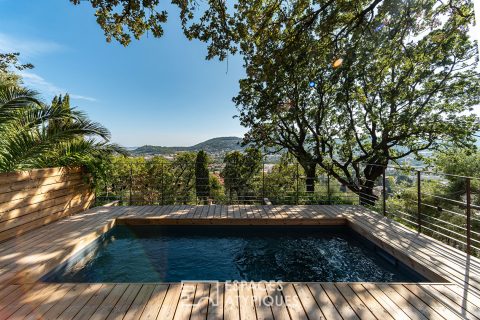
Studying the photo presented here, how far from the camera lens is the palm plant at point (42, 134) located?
3.60 m

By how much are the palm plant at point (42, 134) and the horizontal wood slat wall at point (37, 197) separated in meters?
0.31

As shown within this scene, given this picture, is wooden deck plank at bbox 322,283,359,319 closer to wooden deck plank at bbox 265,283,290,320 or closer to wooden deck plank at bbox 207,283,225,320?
wooden deck plank at bbox 265,283,290,320

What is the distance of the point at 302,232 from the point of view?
15.1ft

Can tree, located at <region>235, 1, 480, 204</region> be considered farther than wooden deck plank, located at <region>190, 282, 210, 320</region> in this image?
Yes

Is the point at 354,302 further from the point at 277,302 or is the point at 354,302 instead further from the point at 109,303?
the point at 109,303

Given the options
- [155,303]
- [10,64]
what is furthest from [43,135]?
[10,64]

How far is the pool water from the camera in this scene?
3.12m

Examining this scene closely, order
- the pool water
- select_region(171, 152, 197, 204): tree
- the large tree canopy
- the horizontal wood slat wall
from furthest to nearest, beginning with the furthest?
select_region(171, 152, 197, 204): tree
the large tree canopy
the horizontal wood slat wall
the pool water

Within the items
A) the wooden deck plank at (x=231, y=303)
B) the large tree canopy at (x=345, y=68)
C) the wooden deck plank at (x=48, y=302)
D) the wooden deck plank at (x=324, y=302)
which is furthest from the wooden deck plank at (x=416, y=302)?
the large tree canopy at (x=345, y=68)

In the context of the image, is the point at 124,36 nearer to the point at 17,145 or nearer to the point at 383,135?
the point at 17,145

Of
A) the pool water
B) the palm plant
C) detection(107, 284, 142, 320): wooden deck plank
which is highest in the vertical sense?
the palm plant

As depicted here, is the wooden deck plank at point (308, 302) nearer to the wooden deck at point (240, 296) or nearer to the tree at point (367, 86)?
the wooden deck at point (240, 296)

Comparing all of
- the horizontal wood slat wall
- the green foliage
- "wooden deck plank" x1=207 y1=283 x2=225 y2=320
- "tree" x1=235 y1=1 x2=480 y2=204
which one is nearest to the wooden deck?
"wooden deck plank" x1=207 y1=283 x2=225 y2=320

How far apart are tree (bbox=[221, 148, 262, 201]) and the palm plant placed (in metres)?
4.83
